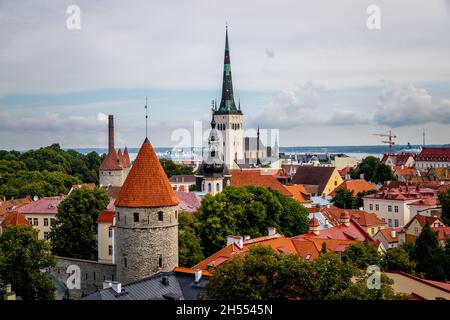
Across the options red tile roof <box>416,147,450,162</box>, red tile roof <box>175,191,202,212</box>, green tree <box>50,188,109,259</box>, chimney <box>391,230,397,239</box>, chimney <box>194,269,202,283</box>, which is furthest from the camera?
red tile roof <box>416,147,450,162</box>

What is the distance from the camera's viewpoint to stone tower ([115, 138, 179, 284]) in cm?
2441

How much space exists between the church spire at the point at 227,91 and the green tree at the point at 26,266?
257ft

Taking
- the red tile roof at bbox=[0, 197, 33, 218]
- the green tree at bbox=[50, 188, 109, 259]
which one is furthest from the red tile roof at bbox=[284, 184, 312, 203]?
the green tree at bbox=[50, 188, 109, 259]

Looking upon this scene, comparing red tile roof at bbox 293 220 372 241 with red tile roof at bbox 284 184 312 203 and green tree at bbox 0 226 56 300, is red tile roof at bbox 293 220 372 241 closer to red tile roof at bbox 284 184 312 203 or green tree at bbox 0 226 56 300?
green tree at bbox 0 226 56 300

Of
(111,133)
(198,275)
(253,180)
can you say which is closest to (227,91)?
(111,133)

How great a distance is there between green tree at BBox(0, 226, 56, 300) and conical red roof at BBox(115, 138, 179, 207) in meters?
4.98

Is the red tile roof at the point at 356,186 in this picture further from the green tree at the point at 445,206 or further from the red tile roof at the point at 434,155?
the red tile roof at the point at 434,155

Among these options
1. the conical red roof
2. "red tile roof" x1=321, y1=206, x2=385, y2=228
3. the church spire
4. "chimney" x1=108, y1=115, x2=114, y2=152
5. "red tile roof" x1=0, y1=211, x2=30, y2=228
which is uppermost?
the church spire

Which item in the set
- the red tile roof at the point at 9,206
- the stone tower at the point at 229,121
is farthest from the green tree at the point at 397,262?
the stone tower at the point at 229,121

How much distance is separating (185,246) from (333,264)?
1451 cm

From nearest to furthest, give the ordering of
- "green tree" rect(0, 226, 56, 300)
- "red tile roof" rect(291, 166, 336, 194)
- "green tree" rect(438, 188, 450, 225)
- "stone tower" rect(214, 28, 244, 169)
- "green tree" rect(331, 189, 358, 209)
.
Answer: "green tree" rect(0, 226, 56, 300) < "green tree" rect(438, 188, 450, 225) < "green tree" rect(331, 189, 358, 209) < "red tile roof" rect(291, 166, 336, 194) < "stone tower" rect(214, 28, 244, 169)

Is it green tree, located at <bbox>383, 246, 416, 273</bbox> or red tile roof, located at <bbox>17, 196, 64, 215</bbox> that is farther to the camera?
red tile roof, located at <bbox>17, 196, 64, 215</bbox>
